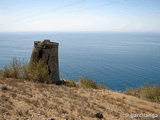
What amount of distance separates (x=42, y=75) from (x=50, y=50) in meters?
2.03

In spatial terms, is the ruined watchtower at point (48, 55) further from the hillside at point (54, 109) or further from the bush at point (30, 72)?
the hillside at point (54, 109)

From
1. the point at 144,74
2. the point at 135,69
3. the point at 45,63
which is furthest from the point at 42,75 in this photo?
the point at 135,69

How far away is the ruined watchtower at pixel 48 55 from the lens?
12383mm

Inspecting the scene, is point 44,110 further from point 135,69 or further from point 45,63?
point 135,69

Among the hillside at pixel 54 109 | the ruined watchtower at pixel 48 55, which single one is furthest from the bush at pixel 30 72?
the hillside at pixel 54 109

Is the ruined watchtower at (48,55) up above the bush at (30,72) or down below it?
above

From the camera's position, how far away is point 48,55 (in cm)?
1239

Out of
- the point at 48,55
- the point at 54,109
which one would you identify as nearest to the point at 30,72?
the point at 48,55

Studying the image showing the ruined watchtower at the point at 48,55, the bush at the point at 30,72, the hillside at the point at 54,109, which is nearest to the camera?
the hillside at the point at 54,109

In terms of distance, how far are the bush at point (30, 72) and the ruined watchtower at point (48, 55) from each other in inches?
18.1

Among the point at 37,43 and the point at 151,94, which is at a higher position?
the point at 37,43

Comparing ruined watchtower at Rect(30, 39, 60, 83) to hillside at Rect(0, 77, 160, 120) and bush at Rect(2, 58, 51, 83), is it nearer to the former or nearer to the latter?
bush at Rect(2, 58, 51, 83)

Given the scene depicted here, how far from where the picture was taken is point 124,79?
30.8m

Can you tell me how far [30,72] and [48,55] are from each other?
6.03 feet
